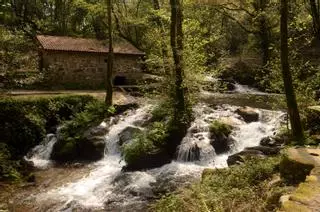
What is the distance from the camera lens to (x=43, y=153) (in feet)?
55.2

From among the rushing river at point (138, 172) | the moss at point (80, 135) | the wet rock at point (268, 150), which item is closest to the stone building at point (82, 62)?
the moss at point (80, 135)

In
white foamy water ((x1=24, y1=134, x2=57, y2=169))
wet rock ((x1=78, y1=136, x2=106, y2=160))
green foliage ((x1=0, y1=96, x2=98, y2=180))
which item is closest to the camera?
white foamy water ((x1=24, y1=134, x2=57, y2=169))

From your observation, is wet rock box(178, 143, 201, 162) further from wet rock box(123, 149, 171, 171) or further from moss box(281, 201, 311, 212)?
moss box(281, 201, 311, 212)

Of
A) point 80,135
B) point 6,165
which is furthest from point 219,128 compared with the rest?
point 6,165

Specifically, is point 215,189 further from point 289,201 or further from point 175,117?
point 175,117

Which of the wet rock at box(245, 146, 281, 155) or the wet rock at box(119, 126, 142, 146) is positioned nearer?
the wet rock at box(245, 146, 281, 155)

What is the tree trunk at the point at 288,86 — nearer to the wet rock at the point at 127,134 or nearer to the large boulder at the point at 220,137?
the large boulder at the point at 220,137

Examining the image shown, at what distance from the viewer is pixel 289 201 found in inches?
222

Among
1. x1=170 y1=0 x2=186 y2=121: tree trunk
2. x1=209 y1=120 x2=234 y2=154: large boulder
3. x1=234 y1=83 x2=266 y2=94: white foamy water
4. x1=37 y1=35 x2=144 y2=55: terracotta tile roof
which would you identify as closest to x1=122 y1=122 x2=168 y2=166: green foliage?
x1=170 y1=0 x2=186 y2=121: tree trunk

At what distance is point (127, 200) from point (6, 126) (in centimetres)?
801

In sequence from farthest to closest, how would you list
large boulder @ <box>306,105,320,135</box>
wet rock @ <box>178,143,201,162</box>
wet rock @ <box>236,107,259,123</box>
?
wet rock @ <box>236,107,259,123</box>
wet rock @ <box>178,143,201,162</box>
large boulder @ <box>306,105,320,135</box>

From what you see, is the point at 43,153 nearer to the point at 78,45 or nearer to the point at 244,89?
the point at 78,45

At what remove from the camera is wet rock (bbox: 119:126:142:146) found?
16.4 meters

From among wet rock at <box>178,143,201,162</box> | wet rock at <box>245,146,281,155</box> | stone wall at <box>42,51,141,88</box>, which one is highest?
stone wall at <box>42,51,141,88</box>
